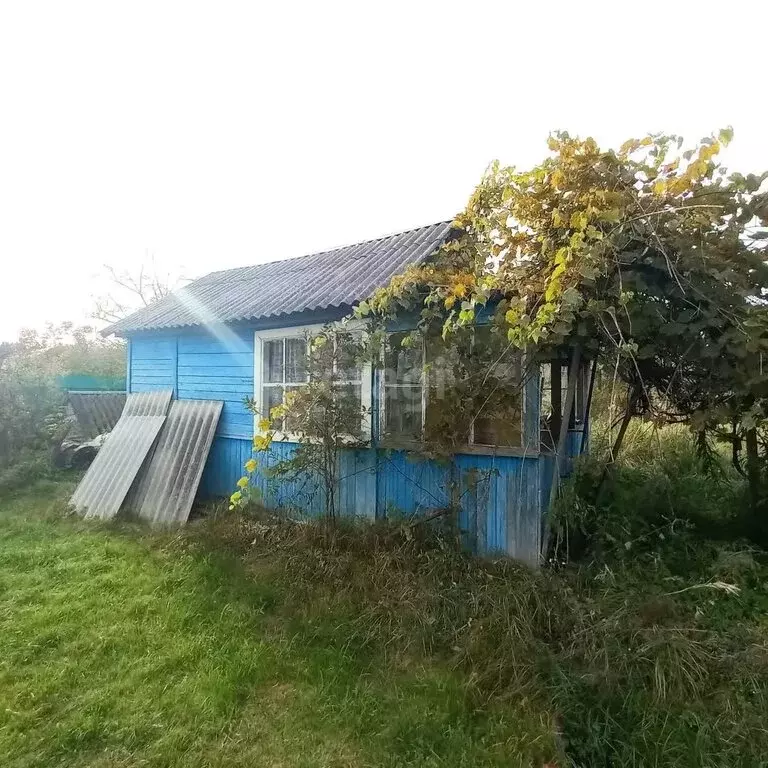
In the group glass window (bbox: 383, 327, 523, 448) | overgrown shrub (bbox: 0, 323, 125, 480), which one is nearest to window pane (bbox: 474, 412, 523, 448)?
glass window (bbox: 383, 327, 523, 448)

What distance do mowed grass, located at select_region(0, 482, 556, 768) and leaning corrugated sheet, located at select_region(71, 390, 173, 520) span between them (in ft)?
7.85

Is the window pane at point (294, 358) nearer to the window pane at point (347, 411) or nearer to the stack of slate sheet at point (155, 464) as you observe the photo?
the window pane at point (347, 411)

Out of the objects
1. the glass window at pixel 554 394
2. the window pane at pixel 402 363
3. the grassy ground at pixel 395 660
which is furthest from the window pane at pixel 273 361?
the glass window at pixel 554 394

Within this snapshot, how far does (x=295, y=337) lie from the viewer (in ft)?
21.5

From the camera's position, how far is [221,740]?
2795 mm

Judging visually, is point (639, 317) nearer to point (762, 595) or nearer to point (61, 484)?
point (762, 595)

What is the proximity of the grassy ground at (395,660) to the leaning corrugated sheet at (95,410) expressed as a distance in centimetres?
738

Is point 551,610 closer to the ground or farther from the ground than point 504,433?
closer to the ground

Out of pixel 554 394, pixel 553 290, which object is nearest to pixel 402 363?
pixel 554 394

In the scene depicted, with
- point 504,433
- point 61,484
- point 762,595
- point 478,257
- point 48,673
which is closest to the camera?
point 48,673

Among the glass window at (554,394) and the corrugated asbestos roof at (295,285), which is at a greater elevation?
the corrugated asbestos roof at (295,285)

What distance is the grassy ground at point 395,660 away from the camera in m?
2.71

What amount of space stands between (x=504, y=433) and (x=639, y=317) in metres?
1.77

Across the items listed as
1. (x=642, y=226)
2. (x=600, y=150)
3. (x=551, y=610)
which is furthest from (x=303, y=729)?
(x=600, y=150)
